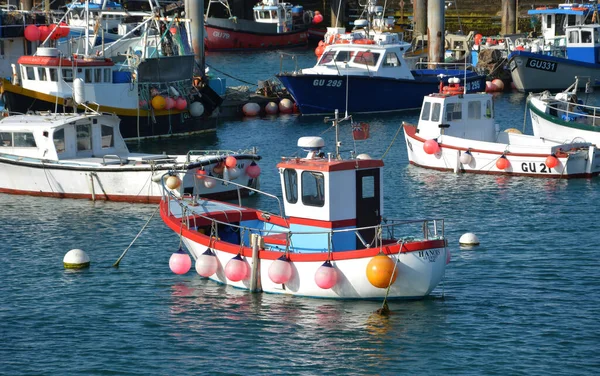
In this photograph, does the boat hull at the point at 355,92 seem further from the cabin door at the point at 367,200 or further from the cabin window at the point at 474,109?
the cabin door at the point at 367,200

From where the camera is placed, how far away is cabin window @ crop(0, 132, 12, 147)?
32.3 m

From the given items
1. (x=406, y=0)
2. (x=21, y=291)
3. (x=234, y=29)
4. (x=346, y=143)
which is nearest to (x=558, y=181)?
(x=346, y=143)

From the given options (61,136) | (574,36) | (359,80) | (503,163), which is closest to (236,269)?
(61,136)

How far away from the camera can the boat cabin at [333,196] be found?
845 inches

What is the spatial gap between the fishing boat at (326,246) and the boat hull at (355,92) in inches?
985

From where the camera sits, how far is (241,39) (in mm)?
83188

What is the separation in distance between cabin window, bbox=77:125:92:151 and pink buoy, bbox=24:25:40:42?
1586 cm

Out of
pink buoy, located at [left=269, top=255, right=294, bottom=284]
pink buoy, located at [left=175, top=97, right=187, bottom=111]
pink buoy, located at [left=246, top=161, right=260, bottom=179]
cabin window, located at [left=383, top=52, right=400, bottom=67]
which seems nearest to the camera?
pink buoy, located at [left=269, top=255, right=294, bottom=284]

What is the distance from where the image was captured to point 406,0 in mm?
89500

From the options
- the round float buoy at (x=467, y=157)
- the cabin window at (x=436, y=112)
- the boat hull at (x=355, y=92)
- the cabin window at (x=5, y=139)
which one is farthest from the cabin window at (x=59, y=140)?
the boat hull at (x=355, y=92)

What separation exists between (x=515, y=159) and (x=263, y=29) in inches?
2067

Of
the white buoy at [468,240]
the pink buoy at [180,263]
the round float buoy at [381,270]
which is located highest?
the round float buoy at [381,270]

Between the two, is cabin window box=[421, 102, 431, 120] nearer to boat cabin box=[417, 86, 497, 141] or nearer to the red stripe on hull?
boat cabin box=[417, 86, 497, 141]

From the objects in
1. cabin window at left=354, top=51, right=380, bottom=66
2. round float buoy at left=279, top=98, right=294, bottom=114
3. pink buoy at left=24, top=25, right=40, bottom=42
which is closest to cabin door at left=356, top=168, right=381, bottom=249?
cabin window at left=354, top=51, right=380, bottom=66
